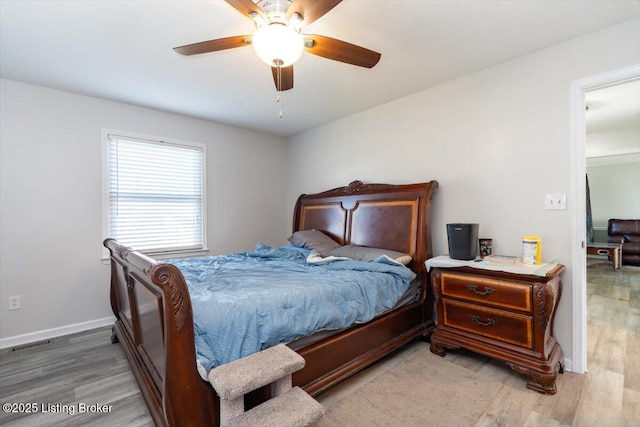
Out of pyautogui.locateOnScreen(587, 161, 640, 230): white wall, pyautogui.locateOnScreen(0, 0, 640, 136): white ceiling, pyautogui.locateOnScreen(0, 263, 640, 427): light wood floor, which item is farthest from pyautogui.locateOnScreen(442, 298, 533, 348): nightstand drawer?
pyautogui.locateOnScreen(587, 161, 640, 230): white wall

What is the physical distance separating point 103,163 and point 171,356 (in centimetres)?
275

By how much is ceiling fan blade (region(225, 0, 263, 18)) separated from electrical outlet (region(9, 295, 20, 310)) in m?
3.24

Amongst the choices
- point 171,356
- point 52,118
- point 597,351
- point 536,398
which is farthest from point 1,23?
point 597,351

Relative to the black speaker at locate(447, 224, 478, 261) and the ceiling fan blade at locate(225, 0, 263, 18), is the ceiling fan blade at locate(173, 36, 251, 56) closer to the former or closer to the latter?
the ceiling fan blade at locate(225, 0, 263, 18)

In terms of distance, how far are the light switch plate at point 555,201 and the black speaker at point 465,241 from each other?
20.8 inches

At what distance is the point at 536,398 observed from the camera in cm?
178

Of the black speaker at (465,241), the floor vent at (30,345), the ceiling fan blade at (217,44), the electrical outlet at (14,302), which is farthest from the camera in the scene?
the electrical outlet at (14,302)

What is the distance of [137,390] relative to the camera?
1.93 m

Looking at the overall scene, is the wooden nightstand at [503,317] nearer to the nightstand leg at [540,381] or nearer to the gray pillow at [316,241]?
the nightstand leg at [540,381]

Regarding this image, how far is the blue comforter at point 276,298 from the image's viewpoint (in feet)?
4.65

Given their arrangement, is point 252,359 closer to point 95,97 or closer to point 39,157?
point 39,157

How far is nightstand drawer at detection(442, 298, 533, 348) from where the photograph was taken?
6.33 ft

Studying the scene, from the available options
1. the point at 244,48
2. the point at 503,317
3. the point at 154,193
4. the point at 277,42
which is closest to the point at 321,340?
the point at 503,317

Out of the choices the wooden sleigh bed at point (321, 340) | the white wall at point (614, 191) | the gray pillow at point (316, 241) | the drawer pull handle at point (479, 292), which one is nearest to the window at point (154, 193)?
the wooden sleigh bed at point (321, 340)
